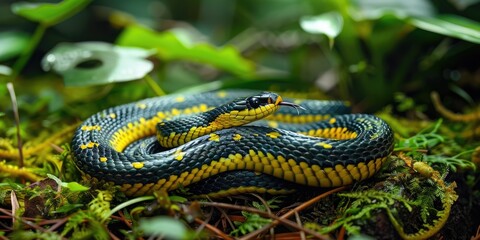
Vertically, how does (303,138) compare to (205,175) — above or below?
above

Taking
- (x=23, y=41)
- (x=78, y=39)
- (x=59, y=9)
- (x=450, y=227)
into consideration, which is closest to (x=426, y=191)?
(x=450, y=227)

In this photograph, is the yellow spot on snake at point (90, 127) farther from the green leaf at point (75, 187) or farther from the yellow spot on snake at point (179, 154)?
the yellow spot on snake at point (179, 154)

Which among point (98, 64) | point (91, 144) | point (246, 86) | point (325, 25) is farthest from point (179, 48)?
point (91, 144)

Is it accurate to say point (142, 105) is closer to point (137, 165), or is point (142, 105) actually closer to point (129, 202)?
point (137, 165)

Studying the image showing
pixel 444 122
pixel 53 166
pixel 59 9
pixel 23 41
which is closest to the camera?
pixel 53 166

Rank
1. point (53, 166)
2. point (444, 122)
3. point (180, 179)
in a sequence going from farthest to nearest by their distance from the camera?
point (444, 122) → point (53, 166) → point (180, 179)

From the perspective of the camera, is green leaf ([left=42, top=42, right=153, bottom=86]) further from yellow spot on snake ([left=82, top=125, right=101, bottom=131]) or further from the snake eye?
the snake eye

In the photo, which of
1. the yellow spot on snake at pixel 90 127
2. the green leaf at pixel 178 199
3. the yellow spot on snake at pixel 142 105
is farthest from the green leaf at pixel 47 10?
the green leaf at pixel 178 199

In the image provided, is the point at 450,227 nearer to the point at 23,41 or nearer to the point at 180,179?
the point at 180,179
